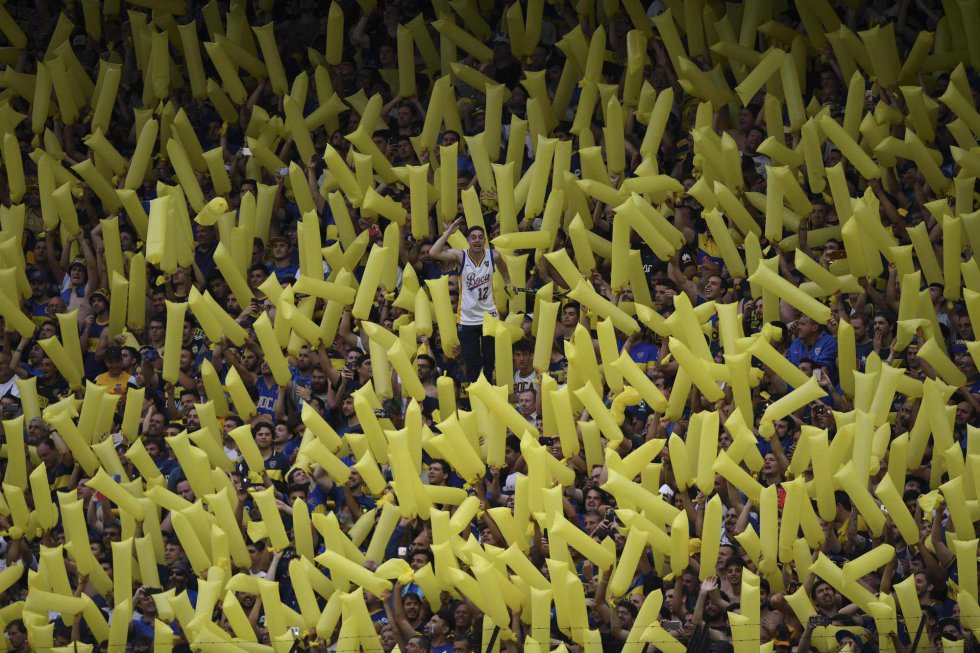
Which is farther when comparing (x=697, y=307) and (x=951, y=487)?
(x=697, y=307)

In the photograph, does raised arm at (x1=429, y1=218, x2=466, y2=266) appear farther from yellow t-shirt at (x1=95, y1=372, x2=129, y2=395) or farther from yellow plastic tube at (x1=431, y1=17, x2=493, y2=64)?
yellow t-shirt at (x1=95, y1=372, x2=129, y2=395)

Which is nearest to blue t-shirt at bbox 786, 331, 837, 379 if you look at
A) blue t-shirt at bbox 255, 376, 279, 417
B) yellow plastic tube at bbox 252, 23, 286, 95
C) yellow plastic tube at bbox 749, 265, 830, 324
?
yellow plastic tube at bbox 749, 265, 830, 324

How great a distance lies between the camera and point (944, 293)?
10344mm

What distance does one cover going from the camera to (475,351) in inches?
430

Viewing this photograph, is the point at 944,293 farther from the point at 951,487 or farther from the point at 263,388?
the point at 263,388

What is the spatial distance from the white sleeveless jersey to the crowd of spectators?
0.06 m

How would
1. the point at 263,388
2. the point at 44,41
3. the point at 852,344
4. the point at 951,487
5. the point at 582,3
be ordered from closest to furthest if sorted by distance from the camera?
the point at 951,487, the point at 852,344, the point at 263,388, the point at 582,3, the point at 44,41

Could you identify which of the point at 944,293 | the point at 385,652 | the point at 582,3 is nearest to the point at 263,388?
the point at 385,652

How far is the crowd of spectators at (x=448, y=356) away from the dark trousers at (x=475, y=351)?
0.02 metres

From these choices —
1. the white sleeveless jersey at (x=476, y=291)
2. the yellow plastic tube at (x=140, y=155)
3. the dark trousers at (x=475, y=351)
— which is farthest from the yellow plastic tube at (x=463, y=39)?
the dark trousers at (x=475, y=351)

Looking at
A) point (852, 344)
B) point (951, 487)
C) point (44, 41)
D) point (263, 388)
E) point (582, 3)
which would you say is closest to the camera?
point (951, 487)

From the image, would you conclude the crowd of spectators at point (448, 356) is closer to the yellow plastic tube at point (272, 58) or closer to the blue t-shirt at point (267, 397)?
the blue t-shirt at point (267, 397)

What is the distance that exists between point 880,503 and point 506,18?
4385mm

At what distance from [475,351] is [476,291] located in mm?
357
